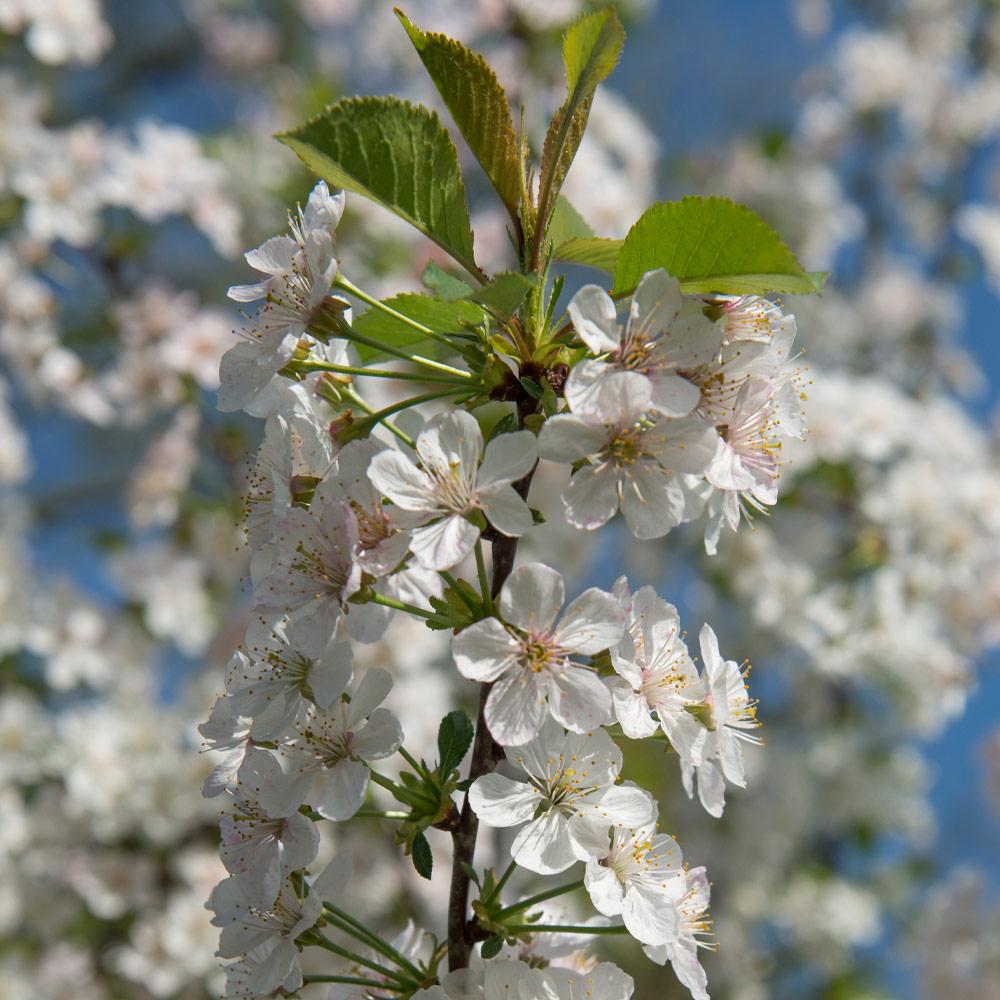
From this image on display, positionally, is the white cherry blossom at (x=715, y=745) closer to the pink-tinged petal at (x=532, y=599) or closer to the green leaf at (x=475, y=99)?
the pink-tinged petal at (x=532, y=599)

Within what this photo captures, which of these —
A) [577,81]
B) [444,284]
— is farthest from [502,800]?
[577,81]

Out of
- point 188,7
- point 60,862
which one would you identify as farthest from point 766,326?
point 188,7

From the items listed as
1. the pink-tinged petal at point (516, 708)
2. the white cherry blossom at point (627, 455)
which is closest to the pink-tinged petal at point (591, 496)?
the white cherry blossom at point (627, 455)

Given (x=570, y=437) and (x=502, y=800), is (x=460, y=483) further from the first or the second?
(x=502, y=800)

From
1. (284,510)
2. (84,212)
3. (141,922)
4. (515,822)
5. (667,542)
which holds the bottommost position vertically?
(667,542)

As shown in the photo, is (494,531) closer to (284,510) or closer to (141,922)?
(284,510)

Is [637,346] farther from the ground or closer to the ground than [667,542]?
farther from the ground
